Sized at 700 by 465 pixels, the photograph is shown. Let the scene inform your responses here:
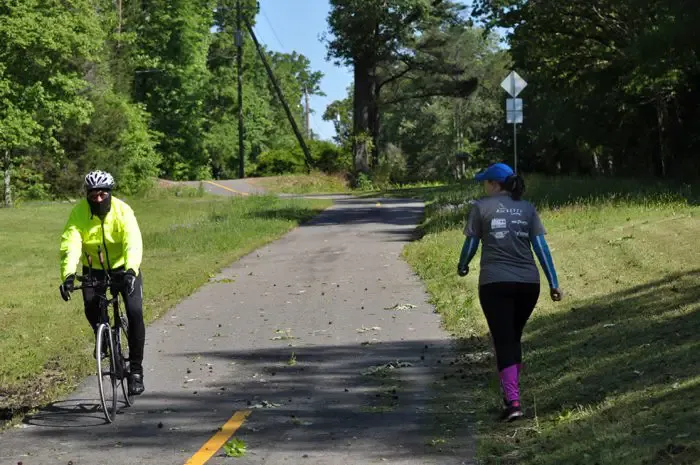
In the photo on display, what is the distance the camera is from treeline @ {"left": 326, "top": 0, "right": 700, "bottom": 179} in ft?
106

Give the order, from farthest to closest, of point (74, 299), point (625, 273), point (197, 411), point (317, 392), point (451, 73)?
point (451, 73)
point (74, 299)
point (625, 273)
point (317, 392)
point (197, 411)

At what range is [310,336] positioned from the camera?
42.6 ft

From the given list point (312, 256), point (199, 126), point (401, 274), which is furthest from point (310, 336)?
point (199, 126)

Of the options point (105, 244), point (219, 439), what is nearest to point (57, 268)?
point (105, 244)

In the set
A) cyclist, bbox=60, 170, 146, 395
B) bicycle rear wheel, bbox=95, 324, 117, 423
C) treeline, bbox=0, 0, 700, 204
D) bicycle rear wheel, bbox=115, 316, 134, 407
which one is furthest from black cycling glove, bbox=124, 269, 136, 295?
treeline, bbox=0, 0, 700, 204

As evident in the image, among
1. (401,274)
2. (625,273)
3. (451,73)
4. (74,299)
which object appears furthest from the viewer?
(451,73)

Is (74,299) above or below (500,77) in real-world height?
below

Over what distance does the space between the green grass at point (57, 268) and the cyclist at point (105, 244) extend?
120 cm

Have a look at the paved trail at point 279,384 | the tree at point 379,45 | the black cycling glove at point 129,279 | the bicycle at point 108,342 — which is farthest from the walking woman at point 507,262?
the tree at point 379,45

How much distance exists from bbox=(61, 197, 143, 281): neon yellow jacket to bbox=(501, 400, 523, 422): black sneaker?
3151 mm

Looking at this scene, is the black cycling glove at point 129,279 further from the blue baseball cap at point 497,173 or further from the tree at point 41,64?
the tree at point 41,64

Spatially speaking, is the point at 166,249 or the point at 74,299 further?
the point at 166,249

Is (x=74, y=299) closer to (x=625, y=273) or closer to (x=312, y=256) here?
(x=312, y=256)

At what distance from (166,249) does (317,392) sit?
1638cm
